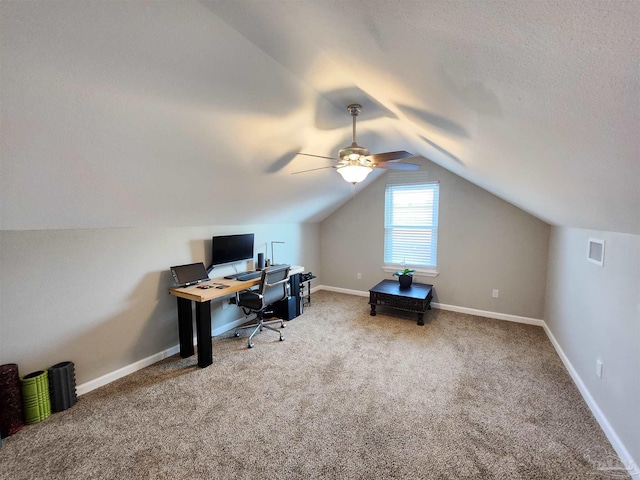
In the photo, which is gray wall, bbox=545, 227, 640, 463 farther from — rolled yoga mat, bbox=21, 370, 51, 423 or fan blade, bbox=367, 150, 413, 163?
rolled yoga mat, bbox=21, 370, 51, 423

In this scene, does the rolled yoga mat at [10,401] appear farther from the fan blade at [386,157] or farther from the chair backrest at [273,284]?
the fan blade at [386,157]

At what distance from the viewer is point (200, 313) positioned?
2.76m

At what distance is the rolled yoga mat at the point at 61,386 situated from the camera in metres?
2.13

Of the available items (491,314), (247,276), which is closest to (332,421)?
(247,276)

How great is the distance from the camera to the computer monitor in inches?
136

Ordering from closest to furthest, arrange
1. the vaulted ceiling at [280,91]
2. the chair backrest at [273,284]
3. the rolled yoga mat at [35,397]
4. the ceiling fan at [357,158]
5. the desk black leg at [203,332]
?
the vaulted ceiling at [280,91] → the rolled yoga mat at [35,397] → the ceiling fan at [357,158] → the desk black leg at [203,332] → the chair backrest at [273,284]

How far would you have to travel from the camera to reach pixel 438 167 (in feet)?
14.3

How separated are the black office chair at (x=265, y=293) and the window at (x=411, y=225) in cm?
220

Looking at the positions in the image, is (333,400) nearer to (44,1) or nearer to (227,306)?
(227,306)

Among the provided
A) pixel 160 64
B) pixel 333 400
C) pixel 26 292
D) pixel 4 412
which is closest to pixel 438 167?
pixel 333 400

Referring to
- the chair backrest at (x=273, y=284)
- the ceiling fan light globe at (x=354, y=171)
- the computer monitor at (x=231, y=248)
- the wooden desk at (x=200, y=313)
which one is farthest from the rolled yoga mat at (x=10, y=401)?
the ceiling fan light globe at (x=354, y=171)

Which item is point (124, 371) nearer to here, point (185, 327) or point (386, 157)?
point (185, 327)

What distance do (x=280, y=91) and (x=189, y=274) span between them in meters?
2.21

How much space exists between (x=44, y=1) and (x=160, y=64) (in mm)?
453
